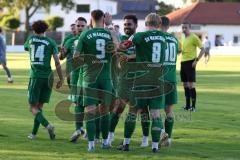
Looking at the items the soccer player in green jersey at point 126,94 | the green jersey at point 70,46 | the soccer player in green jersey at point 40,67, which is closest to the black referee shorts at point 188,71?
the green jersey at point 70,46

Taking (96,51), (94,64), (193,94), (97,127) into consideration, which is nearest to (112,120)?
(97,127)

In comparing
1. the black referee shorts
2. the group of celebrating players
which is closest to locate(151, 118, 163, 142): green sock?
the group of celebrating players

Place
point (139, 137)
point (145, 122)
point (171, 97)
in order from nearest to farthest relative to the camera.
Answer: point (145, 122), point (171, 97), point (139, 137)

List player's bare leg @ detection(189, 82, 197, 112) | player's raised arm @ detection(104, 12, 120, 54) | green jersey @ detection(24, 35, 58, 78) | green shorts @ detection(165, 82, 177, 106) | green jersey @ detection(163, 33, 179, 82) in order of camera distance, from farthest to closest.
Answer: player's bare leg @ detection(189, 82, 197, 112)
green jersey @ detection(24, 35, 58, 78)
green shorts @ detection(165, 82, 177, 106)
green jersey @ detection(163, 33, 179, 82)
player's raised arm @ detection(104, 12, 120, 54)

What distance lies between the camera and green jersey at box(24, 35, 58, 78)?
530 inches

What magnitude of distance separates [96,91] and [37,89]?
5.56ft

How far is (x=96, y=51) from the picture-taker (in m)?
12.1

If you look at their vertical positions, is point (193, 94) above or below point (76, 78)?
below

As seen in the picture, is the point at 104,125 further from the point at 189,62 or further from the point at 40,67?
the point at 189,62

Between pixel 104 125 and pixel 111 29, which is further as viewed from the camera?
pixel 111 29

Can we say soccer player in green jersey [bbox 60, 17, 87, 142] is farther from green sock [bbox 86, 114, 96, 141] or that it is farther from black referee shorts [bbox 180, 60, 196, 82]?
black referee shorts [bbox 180, 60, 196, 82]

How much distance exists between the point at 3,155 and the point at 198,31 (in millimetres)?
104532

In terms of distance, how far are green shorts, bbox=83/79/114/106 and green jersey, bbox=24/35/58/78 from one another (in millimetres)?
1500

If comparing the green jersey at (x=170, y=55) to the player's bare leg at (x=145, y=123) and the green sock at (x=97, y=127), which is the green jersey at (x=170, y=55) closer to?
the player's bare leg at (x=145, y=123)
